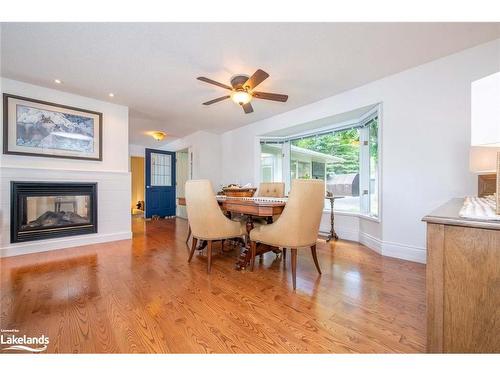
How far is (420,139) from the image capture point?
7.81ft

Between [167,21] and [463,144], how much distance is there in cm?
316

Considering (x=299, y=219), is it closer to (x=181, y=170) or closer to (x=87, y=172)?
(x=87, y=172)

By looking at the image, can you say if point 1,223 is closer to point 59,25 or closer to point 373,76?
point 59,25

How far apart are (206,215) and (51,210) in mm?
2589

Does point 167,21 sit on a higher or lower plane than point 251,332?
higher

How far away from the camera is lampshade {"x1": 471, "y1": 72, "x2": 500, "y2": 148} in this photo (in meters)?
0.72

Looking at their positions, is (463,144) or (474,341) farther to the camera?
(463,144)

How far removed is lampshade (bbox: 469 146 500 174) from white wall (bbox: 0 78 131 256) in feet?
14.7

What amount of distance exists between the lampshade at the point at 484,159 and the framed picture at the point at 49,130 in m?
4.70

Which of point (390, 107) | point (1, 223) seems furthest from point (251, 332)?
point (1, 223)

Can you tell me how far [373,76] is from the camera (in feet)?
8.56

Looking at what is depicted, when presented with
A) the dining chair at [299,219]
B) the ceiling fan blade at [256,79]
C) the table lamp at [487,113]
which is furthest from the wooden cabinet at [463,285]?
the ceiling fan blade at [256,79]

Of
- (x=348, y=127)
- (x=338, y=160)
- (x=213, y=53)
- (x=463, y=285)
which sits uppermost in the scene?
(x=213, y=53)

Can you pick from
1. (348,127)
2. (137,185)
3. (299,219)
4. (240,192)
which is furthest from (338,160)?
(137,185)
